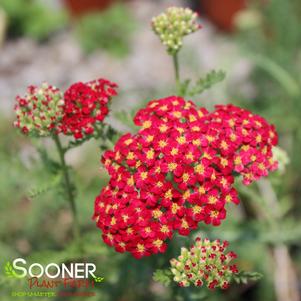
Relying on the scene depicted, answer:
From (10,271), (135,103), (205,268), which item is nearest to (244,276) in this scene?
(205,268)

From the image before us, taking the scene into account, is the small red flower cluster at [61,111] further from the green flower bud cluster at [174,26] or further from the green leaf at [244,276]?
the green leaf at [244,276]

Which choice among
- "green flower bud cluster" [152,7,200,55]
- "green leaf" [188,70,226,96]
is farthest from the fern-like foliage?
"green flower bud cluster" [152,7,200,55]

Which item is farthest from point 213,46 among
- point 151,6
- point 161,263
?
point 161,263

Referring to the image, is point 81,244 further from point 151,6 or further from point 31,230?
point 151,6

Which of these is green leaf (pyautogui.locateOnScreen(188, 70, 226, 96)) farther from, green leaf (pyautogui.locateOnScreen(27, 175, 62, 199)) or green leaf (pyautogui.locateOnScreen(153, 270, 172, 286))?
green leaf (pyautogui.locateOnScreen(153, 270, 172, 286))

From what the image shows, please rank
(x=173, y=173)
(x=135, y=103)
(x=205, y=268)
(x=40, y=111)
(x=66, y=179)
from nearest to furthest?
(x=205, y=268) < (x=173, y=173) < (x=40, y=111) < (x=66, y=179) < (x=135, y=103)

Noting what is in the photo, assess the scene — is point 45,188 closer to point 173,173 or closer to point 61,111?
point 61,111
